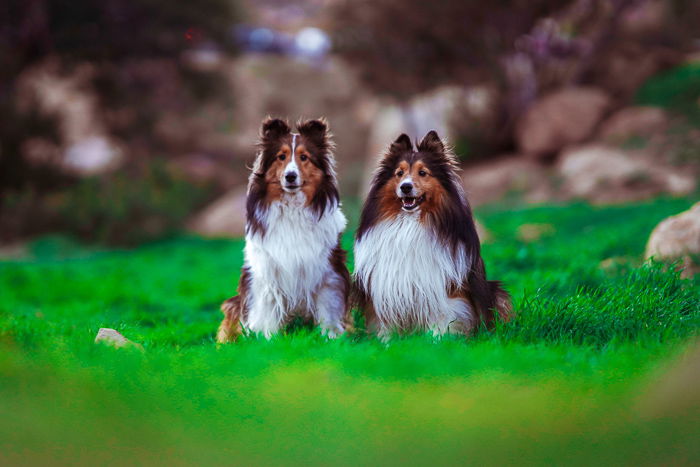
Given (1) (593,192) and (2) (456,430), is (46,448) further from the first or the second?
(1) (593,192)

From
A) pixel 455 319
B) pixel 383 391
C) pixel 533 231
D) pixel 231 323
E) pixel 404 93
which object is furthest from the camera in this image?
pixel 404 93

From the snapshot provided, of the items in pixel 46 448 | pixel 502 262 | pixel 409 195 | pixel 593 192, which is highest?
pixel 593 192

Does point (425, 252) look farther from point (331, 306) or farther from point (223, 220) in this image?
point (223, 220)

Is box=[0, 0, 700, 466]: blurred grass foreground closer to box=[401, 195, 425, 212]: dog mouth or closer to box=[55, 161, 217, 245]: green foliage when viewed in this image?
box=[55, 161, 217, 245]: green foliage

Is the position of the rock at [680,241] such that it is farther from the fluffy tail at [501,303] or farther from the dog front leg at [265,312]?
the dog front leg at [265,312]

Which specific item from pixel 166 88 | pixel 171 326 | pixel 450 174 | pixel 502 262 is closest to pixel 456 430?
pixel 450 174

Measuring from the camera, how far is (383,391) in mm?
3100

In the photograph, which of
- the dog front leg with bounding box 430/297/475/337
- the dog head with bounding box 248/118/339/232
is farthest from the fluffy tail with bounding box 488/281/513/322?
the dog head with bounding box 248/118/339/232

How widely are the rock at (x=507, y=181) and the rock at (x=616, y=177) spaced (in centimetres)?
58

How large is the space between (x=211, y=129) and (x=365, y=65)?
8538 millimetres

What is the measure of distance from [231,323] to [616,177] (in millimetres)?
9622

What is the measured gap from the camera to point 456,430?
2.64m

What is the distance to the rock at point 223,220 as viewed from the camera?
1524 centimetres

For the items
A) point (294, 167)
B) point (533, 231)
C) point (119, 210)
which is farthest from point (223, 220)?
point (294, 167)
